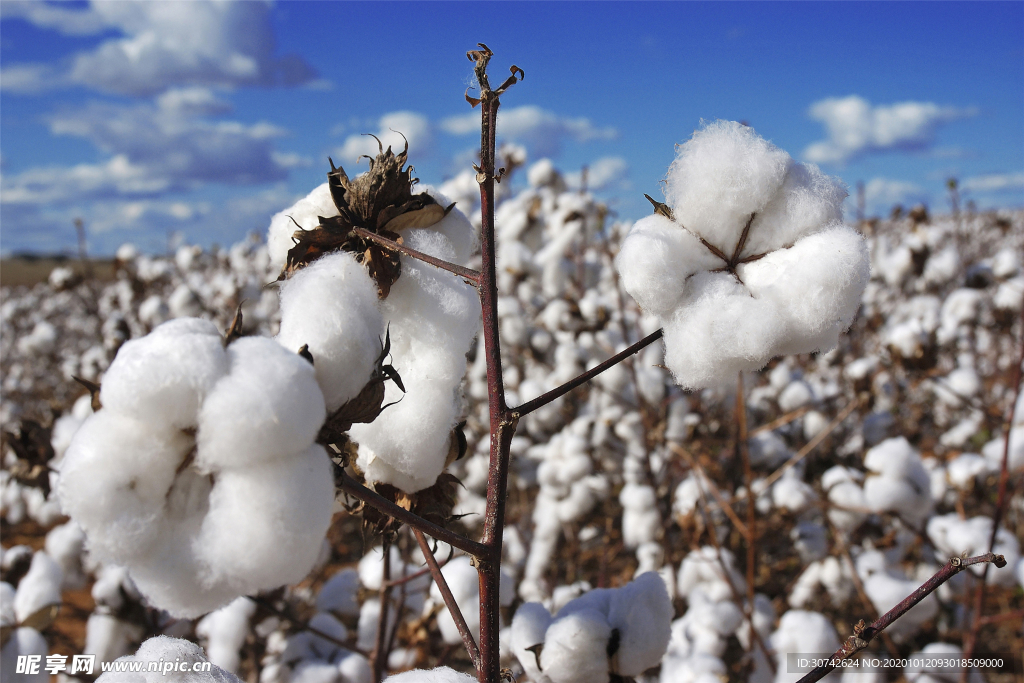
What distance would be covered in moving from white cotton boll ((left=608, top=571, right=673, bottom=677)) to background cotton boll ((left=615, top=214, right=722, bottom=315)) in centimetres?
56

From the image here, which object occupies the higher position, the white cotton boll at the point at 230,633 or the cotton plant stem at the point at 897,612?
the white cotton boll at the point at 230,633

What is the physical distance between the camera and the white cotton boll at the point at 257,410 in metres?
0.58

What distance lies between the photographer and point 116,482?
0.58 metres

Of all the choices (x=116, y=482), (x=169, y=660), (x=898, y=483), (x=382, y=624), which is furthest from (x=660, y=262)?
(x=898, y=483)

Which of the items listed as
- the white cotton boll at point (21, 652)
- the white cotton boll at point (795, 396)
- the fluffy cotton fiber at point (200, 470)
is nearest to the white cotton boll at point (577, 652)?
the fluffy cotton fiber at point (200, 470)

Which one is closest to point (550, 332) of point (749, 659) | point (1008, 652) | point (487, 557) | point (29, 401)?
point (749, 659)

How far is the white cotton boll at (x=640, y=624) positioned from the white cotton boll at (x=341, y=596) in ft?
4.54

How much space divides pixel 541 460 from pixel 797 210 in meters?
3.32

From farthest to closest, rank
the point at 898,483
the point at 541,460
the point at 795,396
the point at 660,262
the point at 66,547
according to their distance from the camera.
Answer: the point at 541,460 < the point at 795,396 < the point at 66,547 < the point at 898,483 < the point at 660,262

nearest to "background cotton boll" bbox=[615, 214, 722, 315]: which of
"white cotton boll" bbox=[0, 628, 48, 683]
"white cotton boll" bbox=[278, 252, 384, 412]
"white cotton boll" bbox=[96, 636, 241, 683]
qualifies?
"white cotton boll" bbox=[278, 252, 384, 412]

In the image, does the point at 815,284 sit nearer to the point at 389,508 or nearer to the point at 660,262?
the point at 660,262

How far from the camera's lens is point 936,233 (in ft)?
14.5

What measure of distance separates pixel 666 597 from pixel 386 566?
0.54 metres

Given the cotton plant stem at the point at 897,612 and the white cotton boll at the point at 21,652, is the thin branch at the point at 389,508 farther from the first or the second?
the white cotton boll at the point at 21,652
